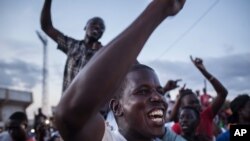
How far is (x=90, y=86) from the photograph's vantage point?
129 centimetres

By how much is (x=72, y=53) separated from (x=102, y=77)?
8.27 feet

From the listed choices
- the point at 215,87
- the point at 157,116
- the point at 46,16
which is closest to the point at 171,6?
the point at 157,116

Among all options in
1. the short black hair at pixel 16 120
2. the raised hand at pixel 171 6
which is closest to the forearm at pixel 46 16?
the short black hair at pixel 16 120

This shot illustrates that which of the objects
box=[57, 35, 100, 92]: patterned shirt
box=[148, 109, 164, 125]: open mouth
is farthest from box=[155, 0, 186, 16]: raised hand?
box=[57, 35, 100, 92]: patterned shirt

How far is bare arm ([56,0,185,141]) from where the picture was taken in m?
1.29

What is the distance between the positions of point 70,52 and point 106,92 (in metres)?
2.55

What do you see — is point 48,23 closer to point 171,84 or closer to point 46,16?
point 46,16

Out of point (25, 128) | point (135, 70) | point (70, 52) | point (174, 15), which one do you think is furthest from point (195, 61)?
point (174, 15)

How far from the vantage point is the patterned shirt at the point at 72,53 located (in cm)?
368

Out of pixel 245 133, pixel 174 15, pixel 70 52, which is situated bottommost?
pixel 245 133

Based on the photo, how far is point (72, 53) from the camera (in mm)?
3758

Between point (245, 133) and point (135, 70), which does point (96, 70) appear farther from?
point (245, 133)

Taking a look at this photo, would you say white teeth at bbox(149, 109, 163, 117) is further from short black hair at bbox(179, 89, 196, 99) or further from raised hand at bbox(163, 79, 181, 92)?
short black hair at bbox(179, 89, 196, 99)

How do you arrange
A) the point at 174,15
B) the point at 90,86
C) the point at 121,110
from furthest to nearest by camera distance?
the point at 121,110, the point at 174,15, the point at 90,86
